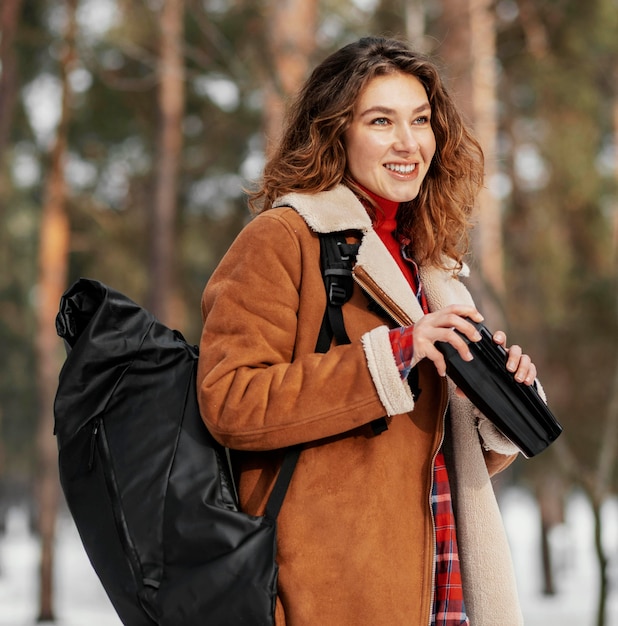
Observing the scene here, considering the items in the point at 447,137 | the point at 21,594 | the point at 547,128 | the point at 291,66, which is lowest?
the point at 21,594

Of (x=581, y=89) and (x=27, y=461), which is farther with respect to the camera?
(x=27, y=461)

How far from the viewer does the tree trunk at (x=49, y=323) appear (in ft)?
50.0

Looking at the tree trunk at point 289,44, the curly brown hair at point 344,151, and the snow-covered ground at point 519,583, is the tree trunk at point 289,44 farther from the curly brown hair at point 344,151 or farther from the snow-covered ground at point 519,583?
the curly brown hair at point 344,151

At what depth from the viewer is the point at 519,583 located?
22016 mm

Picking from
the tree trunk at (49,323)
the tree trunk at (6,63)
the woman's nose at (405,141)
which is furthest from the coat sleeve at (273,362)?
the tree trunk at (49,323)

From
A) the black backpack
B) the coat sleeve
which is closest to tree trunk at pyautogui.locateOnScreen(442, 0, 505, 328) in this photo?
the coat sleeve

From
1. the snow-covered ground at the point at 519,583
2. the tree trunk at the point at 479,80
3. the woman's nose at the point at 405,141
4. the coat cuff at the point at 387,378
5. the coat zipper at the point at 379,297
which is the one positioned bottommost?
the snow-covered ground at the point at 519,583

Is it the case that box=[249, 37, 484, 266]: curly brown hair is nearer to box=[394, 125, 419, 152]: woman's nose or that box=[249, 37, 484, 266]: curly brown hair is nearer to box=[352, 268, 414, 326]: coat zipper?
box=[394, 125, 419, 152]: woman's nose

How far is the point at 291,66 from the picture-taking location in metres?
8.38

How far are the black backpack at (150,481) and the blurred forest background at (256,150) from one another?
5.66 m

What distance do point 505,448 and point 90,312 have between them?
0.90m

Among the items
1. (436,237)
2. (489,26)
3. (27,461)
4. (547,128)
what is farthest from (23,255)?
(436,237)

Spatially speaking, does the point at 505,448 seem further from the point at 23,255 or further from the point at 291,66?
the point at 23,255

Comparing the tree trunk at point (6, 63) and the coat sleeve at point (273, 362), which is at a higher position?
the tree trunk at point (6, 63)
